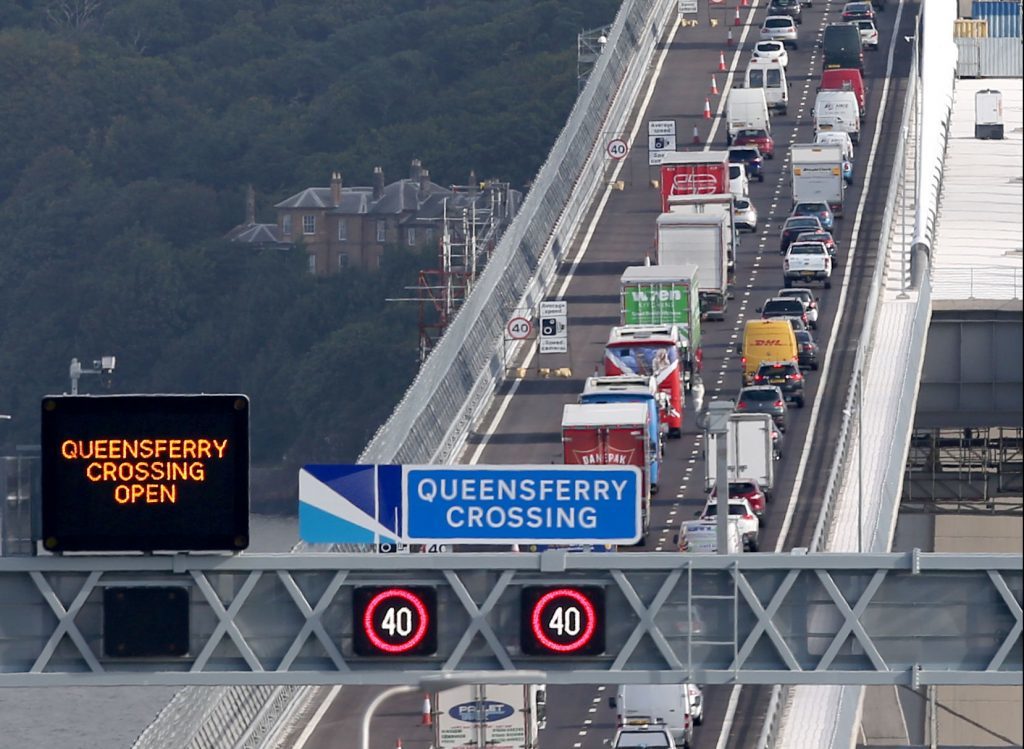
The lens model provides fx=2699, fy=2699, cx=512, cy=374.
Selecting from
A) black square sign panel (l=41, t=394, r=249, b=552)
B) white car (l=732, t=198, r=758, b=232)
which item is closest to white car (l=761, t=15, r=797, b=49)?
white car (l=732, t=198, r=758, b=232)

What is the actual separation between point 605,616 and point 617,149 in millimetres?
84811

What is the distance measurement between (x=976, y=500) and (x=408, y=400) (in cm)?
3048

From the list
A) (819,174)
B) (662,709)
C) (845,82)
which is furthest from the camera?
(845,82)

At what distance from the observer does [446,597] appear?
27.1 meters

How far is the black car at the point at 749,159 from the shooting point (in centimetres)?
10956

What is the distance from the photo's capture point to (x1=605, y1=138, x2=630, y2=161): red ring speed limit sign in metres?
111

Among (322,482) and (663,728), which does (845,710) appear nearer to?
(663,728)

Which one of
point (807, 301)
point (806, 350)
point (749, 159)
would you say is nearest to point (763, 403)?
point (806, 350)

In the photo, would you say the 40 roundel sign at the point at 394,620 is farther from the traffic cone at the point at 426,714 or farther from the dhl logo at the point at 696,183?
the dhl logo at the point at 696,183

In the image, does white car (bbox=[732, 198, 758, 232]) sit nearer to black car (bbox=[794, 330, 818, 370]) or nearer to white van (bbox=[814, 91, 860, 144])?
white van (bbox=[814, 91, 860, 144])

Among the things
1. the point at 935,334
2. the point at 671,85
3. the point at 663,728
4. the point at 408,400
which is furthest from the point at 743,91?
the point at 663,728

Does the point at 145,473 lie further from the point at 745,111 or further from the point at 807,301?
the point at 745,111

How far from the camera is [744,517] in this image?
63.5 metres

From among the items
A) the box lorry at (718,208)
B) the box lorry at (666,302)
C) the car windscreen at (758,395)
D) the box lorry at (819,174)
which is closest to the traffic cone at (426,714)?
the car windscreen at (758,395)
